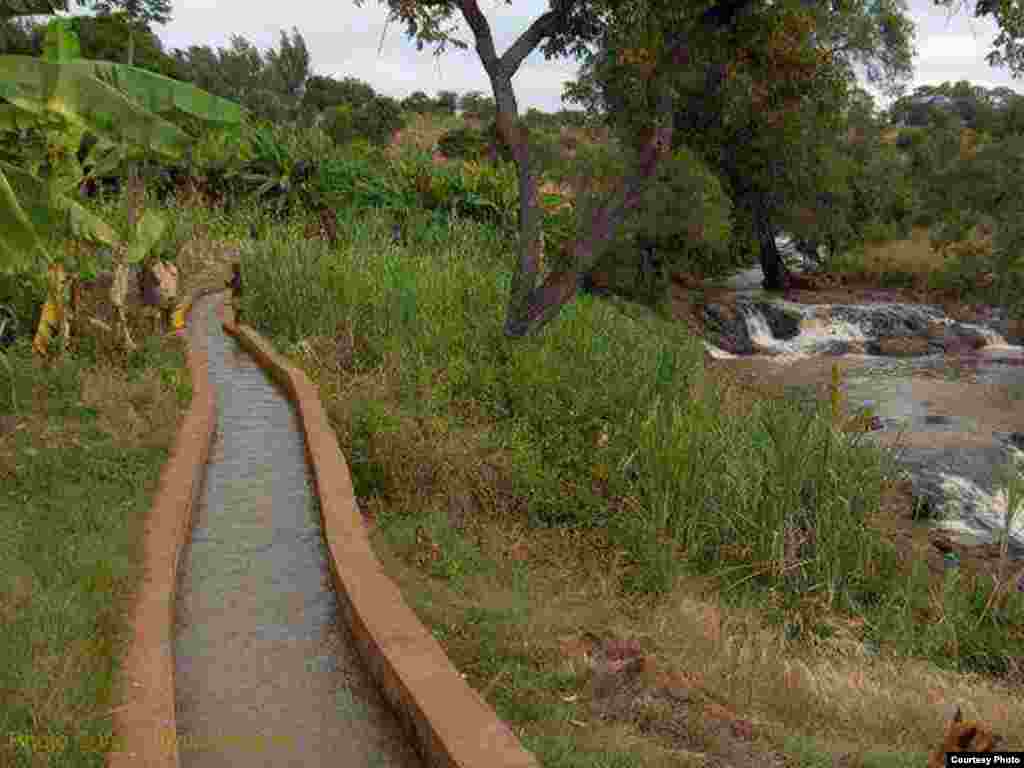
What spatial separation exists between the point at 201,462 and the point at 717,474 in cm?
367

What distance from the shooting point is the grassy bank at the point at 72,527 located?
11.8 feet

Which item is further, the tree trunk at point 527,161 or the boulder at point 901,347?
the boulder at point 901,347

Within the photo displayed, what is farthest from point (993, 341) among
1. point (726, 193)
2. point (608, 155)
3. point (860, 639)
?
point (860, 639)

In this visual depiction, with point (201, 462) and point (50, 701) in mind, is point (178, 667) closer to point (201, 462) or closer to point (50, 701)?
point (50, 701)

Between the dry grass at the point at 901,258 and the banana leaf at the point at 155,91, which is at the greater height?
the banana leaf at the point at 155,91

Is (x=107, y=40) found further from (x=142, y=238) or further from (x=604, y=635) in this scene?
(x=604, y=635)

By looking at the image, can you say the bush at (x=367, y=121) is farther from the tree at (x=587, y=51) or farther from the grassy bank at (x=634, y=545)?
the grassy bank at (x=634, y=545)

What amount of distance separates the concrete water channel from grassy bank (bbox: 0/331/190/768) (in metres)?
0.35

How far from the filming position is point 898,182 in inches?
1209

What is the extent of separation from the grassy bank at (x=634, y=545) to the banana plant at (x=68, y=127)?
2319 mm

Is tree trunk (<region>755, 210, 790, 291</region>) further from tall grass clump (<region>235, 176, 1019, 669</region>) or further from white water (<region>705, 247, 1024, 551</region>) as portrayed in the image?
tall grass clump (<region>235, 176, 1019, 669</region>)

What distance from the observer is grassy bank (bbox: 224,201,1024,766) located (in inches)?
175

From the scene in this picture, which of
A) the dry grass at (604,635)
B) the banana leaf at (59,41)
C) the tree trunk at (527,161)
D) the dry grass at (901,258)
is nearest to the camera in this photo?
the dry grass at (604,635)

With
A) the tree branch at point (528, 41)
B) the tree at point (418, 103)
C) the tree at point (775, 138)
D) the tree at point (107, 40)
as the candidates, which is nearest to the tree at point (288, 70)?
the tree at point (418, 103)
